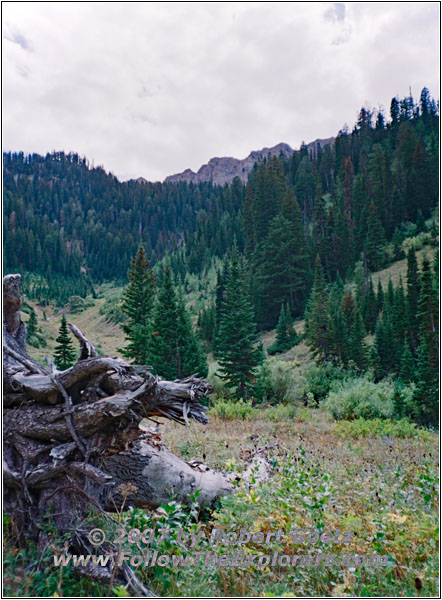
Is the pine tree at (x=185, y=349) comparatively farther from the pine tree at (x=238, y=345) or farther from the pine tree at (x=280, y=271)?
the pine tree at (x=280, y=271)

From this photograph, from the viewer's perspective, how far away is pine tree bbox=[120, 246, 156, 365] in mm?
22234

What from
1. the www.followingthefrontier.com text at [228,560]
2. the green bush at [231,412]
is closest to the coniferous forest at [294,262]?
the green bush at [231,412]

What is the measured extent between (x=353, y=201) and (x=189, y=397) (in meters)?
58.3

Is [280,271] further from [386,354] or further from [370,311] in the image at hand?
[386,354]

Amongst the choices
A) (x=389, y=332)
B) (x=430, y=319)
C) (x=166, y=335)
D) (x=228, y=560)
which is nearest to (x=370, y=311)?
(x=389, y=332)

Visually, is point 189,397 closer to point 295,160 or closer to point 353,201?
point 353,201

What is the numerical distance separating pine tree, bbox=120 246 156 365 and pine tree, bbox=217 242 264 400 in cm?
450

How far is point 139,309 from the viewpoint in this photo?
23.8m

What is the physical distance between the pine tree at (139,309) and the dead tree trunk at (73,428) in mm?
17756

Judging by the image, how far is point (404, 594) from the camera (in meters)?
3.35

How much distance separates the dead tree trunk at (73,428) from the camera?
3.78 m

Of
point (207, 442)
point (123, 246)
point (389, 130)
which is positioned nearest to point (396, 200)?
point (389, 130)

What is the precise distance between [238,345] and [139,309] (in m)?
6.76

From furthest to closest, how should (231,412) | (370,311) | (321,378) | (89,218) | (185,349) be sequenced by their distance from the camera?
(89,218), (370,311), (321,378), (185,349), (231,412)
